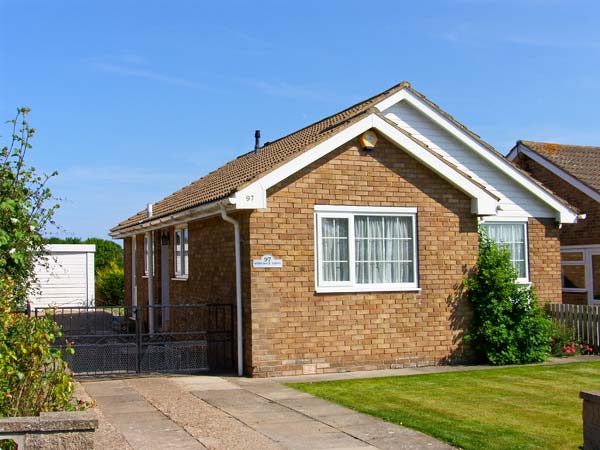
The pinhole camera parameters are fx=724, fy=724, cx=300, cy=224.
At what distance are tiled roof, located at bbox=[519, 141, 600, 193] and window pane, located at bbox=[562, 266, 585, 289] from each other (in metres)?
2.29

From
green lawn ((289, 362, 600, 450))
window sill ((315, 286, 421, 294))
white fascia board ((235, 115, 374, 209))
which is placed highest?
white fascia board ((235, 115, 374, 209))

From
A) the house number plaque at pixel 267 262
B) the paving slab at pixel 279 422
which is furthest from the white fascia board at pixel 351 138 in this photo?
the paving slab at pixel 279 422

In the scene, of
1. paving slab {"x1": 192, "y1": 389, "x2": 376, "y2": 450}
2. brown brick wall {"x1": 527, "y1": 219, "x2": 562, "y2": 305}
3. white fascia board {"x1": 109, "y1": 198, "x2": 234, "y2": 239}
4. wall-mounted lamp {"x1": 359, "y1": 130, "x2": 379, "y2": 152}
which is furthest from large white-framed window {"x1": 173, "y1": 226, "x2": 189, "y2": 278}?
brown brick wall {"x1": 527, "y1": 219, "x2": 562, "y2": 305}

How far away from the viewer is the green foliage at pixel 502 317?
1390 centimetres

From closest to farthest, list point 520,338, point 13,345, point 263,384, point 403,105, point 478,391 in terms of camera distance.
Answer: point 13,345, point 478,391, point 263,384, point 520,338, point 403,105

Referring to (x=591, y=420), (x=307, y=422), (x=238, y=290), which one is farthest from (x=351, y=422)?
(x=238, y=290)

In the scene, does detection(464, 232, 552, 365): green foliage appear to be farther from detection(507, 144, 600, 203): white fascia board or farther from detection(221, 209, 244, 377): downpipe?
detection(507, 144, 600, 203): white fascia board

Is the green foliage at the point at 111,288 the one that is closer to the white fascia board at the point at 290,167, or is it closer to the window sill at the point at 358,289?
the window sill at the point at 358,289

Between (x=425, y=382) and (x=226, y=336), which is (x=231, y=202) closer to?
(x=226, y=336)

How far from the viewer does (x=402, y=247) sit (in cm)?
1380

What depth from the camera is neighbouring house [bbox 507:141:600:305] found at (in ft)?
62.6

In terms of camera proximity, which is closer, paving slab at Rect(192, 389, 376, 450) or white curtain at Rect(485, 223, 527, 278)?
paving slab at Rect(192, 389, 376, 450)

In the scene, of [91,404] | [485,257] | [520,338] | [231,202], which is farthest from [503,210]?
[91,404]

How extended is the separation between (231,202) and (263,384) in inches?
120
